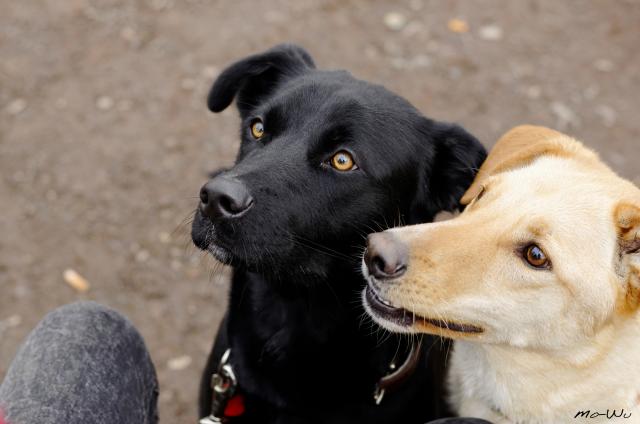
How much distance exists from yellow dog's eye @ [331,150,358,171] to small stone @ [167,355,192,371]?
2111mm

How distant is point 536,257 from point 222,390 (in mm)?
1327

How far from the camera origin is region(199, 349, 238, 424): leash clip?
2701 mm

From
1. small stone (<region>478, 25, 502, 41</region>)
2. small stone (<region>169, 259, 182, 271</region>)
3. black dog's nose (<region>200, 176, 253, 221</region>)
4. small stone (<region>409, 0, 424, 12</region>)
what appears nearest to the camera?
black dog's nose (<region>200, 176, 253, 221</region>)

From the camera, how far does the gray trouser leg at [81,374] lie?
6.89ft

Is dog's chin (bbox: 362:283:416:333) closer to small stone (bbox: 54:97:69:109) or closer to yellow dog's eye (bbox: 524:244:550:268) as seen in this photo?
yellow dog's eye (bbox: 524:244:550:268)

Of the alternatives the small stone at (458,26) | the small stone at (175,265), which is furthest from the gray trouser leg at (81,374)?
the small stone at (458,26)

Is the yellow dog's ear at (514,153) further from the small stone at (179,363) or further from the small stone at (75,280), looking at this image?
the small stone at (75,280)

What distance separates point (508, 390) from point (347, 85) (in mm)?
1309

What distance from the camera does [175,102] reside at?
5.45 m

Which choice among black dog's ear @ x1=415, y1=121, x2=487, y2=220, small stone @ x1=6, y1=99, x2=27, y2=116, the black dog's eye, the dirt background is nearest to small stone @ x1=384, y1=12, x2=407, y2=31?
the dirt background

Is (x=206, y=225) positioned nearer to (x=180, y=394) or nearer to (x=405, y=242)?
(x=405, y=242)

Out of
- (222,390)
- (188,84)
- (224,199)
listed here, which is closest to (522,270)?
(224,199)

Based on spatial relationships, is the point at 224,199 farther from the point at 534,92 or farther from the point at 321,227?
the point at 534,92

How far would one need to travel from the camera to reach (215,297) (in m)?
4.38
